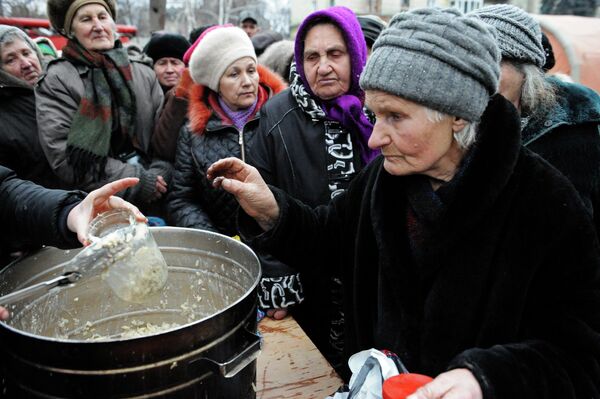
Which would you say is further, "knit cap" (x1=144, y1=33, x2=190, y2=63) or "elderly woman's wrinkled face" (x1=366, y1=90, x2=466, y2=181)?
"knit cap" (x1=144, y1=33, x2=190, y2=63)

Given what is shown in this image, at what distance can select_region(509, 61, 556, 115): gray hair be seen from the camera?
1852 millimetres

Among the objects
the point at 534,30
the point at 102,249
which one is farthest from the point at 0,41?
the point at 534,30

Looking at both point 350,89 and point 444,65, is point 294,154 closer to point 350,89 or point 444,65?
point 350,89

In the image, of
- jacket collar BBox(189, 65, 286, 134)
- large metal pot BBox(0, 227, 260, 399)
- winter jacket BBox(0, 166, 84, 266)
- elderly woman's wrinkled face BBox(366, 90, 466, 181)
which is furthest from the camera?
jacket collar BBox(189, 65, 286, 134)

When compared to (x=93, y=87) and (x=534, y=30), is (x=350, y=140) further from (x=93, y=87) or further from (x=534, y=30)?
(x=93, y=87)

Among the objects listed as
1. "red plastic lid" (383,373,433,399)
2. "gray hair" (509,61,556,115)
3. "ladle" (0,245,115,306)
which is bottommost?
"red plastic lid" (383,373,433,399)

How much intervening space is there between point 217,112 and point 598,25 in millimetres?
5383

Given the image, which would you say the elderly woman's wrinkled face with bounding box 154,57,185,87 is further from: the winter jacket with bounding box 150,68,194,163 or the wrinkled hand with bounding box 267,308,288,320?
the wrinkled hand with bounding box 267,308,288,320

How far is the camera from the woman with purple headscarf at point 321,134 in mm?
2174

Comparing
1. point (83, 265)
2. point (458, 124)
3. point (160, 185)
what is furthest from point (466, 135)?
point (160, 185)

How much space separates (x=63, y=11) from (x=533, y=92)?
2.69 metres

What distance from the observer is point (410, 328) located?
53.9 inches

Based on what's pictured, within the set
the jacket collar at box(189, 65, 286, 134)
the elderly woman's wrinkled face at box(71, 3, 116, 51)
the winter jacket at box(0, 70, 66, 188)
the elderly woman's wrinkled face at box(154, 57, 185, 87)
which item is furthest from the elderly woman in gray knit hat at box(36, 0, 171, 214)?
the elderly woman's wrinkled face at box(154, 57, 185, 87)

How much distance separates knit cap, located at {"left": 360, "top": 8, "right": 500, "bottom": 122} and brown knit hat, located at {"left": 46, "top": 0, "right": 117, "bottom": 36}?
2.38 m
